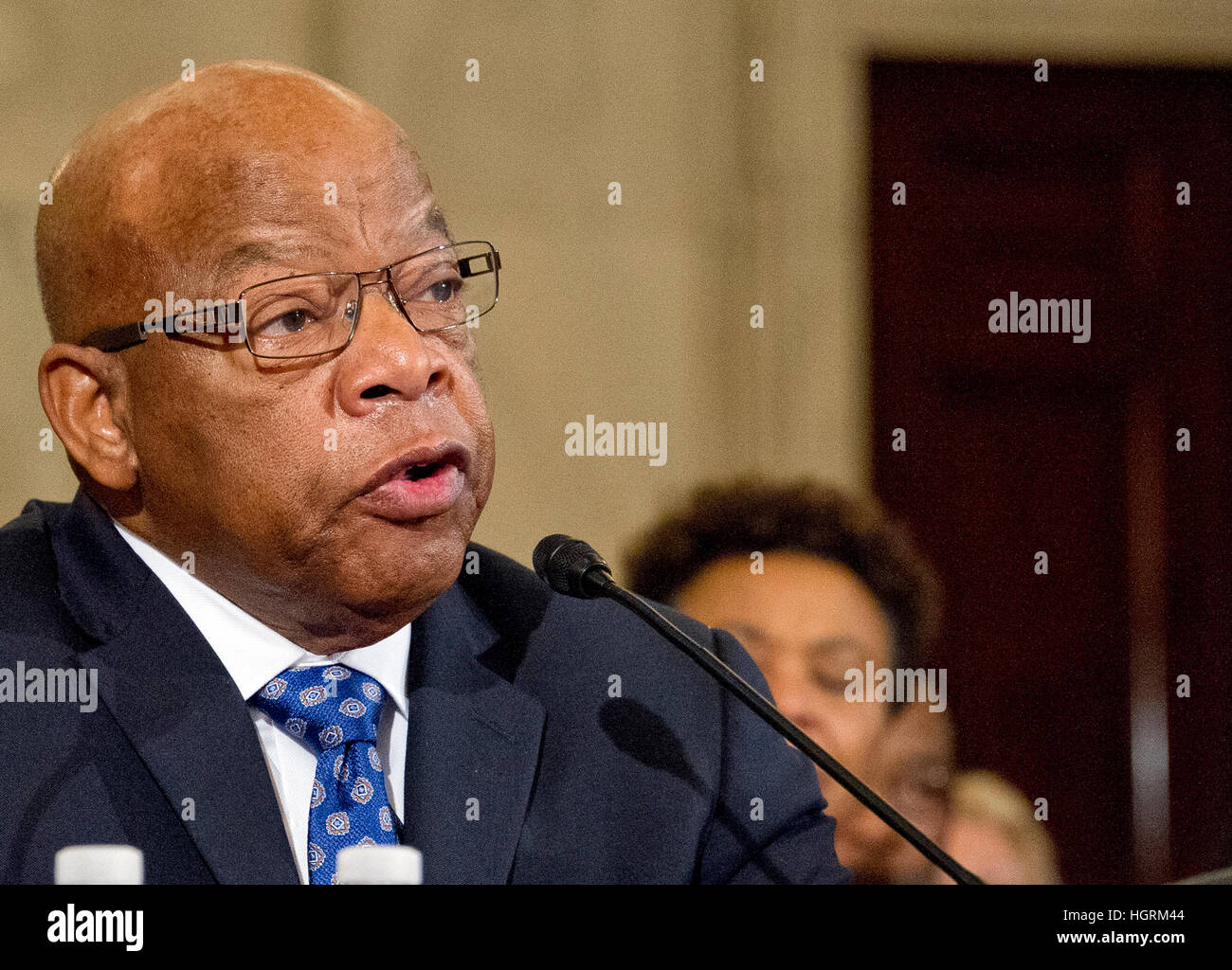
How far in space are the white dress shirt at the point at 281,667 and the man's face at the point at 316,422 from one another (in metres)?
0.04

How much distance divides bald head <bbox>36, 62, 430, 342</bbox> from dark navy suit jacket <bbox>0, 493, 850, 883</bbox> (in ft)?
0.70

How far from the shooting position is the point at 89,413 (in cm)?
115

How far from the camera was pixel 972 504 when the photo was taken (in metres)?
2.08

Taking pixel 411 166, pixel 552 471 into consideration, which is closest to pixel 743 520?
pixel 552 471

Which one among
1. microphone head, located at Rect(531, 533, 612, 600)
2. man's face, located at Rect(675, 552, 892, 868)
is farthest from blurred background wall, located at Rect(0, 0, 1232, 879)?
microphone head, located at Rect(531, 533, 612, 600)

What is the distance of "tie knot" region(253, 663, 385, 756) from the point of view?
110 cm

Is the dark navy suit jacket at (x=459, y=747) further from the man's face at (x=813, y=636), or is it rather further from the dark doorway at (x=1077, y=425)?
the dark doorway at (x=1077, y=425)

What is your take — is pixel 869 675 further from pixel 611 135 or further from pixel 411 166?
pixel 411 166

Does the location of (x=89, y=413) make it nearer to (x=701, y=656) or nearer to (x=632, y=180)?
(x=701, y=656)

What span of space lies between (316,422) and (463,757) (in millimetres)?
293

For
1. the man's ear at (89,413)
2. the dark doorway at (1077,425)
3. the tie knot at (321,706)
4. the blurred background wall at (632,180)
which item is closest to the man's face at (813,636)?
the blurred background wall at (632,180)

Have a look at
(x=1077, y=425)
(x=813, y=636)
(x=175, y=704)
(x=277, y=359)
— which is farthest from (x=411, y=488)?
(x=1077, y=425)

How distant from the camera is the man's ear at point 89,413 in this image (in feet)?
3.76

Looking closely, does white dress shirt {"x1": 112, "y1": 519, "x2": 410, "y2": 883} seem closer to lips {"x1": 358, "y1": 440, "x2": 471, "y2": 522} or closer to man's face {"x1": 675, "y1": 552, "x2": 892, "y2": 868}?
lips {"x1": 358, "y1": 440, "x2": 471, "y2": 522}
